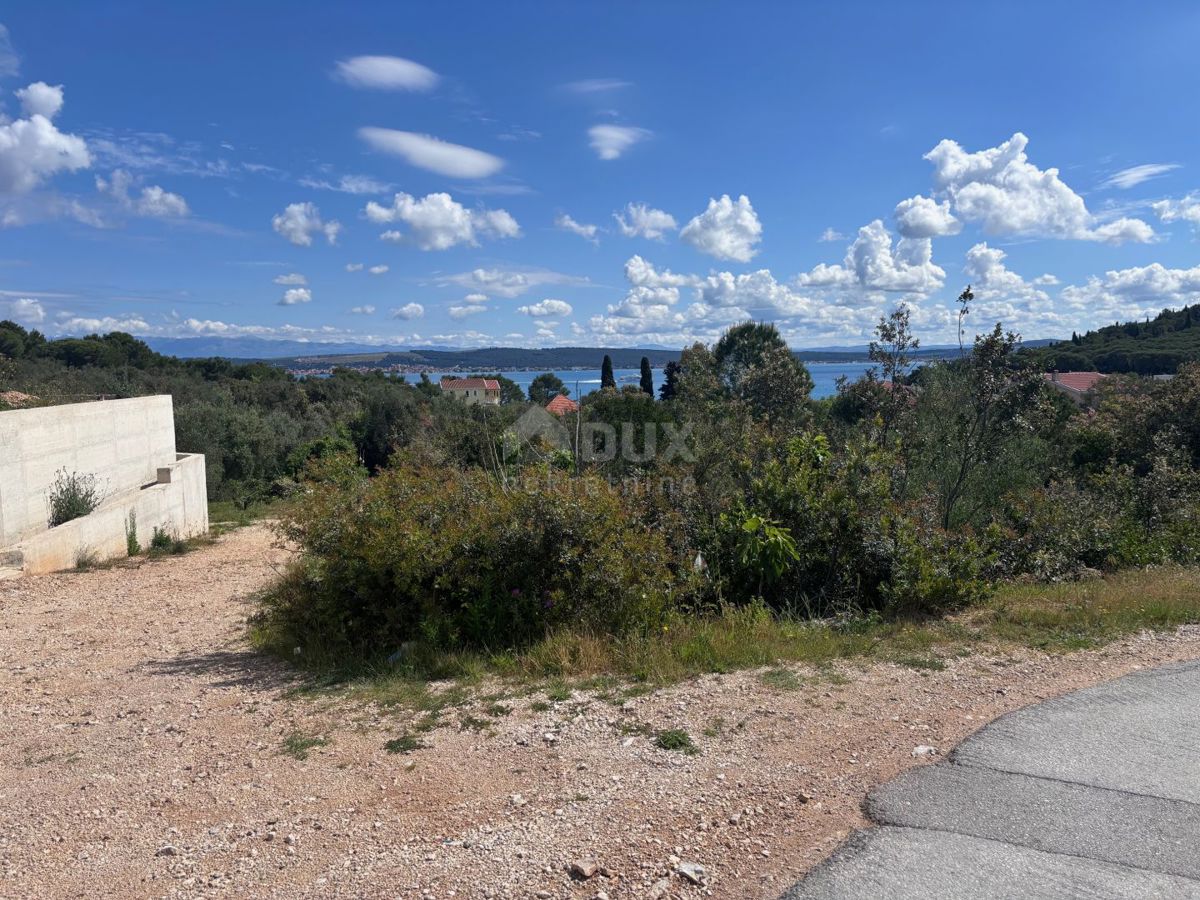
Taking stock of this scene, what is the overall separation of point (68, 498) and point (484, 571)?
935 cm

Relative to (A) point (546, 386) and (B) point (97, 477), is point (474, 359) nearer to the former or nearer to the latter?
(A) point (546, 386)

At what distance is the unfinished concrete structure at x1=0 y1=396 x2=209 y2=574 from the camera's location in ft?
35.1

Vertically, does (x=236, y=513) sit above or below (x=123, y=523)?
below

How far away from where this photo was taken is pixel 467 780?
3684 millimetres

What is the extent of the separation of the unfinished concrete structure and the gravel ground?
602cm

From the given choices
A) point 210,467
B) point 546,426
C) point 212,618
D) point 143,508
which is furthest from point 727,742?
point 210,467

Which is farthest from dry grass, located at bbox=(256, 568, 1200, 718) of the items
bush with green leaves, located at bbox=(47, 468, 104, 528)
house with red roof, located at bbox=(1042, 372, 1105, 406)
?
house with red roof, located at bbox=(1042, 372, 1105, 406)

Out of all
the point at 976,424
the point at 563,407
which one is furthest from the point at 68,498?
the point at 563,407

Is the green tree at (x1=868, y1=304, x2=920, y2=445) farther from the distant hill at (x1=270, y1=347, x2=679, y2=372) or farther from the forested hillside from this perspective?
the distant hill at (x1=270, y1=347, x2=679, y2=372)

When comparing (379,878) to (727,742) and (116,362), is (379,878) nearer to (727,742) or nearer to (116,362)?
(727,742)

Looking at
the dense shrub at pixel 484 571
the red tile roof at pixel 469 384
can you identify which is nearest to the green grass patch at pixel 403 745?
the dense shrub at pixel 484 571

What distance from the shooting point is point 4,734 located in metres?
4.63

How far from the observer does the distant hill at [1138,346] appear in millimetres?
41844

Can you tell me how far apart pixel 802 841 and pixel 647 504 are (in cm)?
424
